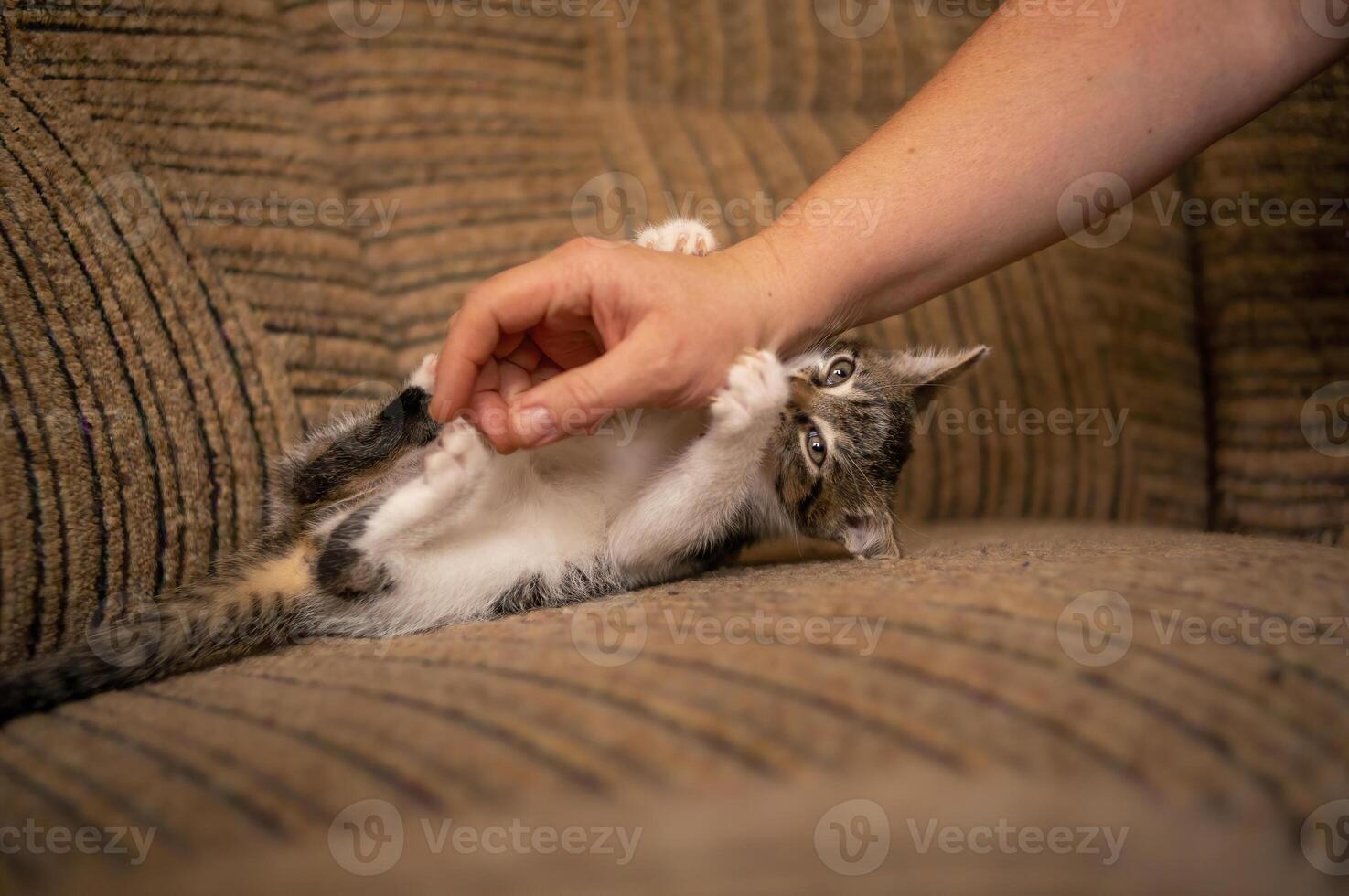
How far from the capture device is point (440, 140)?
4.68 ft

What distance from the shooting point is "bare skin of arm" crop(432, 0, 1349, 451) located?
90 centimetres

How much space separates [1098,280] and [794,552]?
82 cm

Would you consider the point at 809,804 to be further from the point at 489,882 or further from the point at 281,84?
the point at 281,84

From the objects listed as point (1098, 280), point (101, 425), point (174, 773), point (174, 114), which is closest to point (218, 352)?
point (101, 425)
